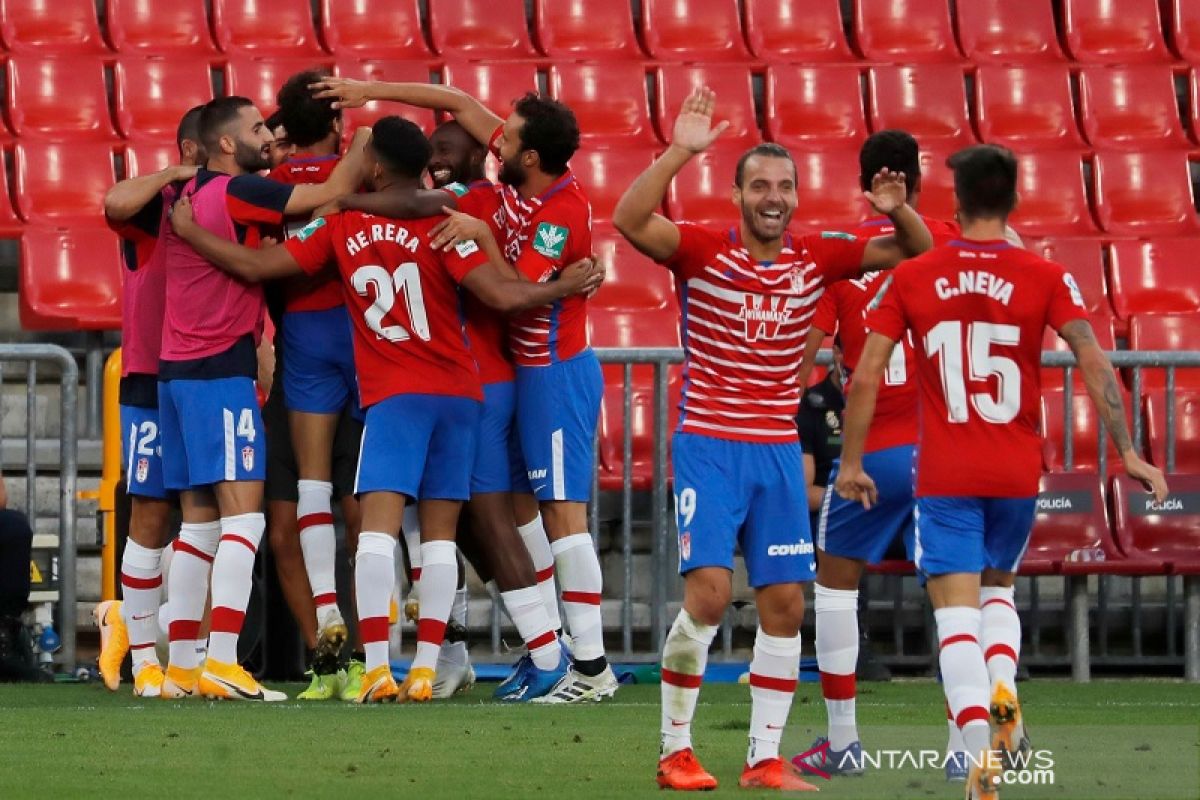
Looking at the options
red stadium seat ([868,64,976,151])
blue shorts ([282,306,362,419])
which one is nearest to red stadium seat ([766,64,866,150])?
red stadium seat ([868,64,976,151])

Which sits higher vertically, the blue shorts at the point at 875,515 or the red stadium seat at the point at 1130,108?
the red stadium seat at the point at 1130,108

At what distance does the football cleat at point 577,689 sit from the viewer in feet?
26.9

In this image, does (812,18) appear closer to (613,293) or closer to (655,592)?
(613,293)

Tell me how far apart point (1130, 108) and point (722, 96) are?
103 inches

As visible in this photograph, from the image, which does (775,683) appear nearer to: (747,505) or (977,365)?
(747,505)

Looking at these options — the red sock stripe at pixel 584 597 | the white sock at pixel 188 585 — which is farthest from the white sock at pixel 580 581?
the white sock at pixel 188 585

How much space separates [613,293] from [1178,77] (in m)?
4.40

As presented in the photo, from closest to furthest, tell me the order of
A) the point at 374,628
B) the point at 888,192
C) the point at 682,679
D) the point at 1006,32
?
the point at 682,679, the point at 888,192, the point at 374,628, the point at 1006,32

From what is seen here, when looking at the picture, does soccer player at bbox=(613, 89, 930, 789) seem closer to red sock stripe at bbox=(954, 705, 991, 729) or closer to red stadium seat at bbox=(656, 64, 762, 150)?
red sock stripe at bbox=(954, 705, 991, 729)

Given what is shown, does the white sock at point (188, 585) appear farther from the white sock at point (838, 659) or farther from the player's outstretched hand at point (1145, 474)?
the player's outstretched hand at point (1145, 474)

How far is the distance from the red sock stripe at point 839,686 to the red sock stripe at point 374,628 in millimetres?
2066

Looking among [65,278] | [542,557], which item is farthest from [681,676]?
[65,278]

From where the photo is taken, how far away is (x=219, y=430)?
8.06m

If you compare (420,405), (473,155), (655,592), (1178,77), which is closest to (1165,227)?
(1178,77)
